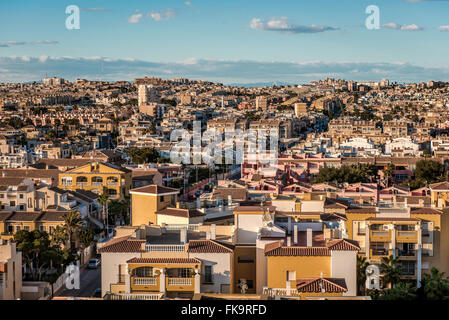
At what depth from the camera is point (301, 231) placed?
1620 centimetres

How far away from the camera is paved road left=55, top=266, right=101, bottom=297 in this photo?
17922 mm

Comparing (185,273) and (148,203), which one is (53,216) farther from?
(185,273)

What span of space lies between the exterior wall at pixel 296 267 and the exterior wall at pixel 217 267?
70 centimetres

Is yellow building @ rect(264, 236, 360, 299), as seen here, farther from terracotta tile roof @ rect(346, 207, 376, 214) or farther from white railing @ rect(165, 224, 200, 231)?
terracotta tile roof @ rect(346, 207, 376, 214)

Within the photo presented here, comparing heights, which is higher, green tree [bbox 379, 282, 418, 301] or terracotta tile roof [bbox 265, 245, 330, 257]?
terracotta tile roof [bbox 265, 245, 330, 257]

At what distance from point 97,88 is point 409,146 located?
10539cm

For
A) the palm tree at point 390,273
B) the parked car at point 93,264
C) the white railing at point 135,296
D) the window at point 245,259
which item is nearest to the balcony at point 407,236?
the palm tree at point 390,273

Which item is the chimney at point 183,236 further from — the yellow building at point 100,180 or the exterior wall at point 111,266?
the yellow building at point 100,180

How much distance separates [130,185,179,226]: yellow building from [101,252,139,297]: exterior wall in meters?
5.09

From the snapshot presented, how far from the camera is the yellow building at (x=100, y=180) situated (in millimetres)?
33469

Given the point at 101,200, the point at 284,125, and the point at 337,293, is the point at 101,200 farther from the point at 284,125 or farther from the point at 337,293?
the point at 284,125

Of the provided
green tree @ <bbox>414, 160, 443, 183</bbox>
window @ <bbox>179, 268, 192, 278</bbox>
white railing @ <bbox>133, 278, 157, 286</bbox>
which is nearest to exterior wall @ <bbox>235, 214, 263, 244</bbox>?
window @ <bbox>179, 268, 192, 278</bbox>

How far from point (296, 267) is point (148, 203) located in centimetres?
658
